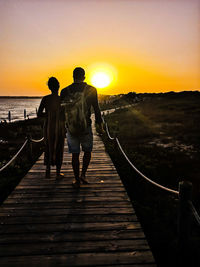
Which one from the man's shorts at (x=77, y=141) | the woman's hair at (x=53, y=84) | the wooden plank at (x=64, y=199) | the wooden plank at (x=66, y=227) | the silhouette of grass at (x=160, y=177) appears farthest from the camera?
the woman's hair at (x=53, y=84)

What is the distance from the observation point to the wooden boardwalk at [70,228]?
2.44m

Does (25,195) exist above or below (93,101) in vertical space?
below

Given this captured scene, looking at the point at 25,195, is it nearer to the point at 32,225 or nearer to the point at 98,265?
the point at 32,225

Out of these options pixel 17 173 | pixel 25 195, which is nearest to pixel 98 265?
pixel 25 195

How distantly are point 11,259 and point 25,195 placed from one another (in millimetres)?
1745

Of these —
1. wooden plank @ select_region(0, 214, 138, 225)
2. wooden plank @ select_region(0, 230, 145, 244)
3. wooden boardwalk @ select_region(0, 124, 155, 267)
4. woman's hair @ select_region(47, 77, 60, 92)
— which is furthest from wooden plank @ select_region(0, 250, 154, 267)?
woman's hair @ select_region(47, 77, 60, 92)

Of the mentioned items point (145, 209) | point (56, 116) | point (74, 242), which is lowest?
point (145, 209)

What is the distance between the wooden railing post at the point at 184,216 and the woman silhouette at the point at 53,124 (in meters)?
2.81

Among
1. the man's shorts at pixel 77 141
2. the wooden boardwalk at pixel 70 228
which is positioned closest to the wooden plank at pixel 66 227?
the wooden boardwalk at pixel 70 228

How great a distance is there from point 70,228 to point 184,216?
5.21 ft

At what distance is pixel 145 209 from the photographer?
14.9ft

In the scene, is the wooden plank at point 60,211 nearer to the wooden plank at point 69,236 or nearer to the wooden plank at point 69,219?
the wooden plank at point 69,219

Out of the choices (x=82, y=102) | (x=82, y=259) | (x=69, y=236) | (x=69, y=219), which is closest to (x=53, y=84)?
(x=82, y=102)

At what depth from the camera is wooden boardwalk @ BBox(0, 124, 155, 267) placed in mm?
2439
